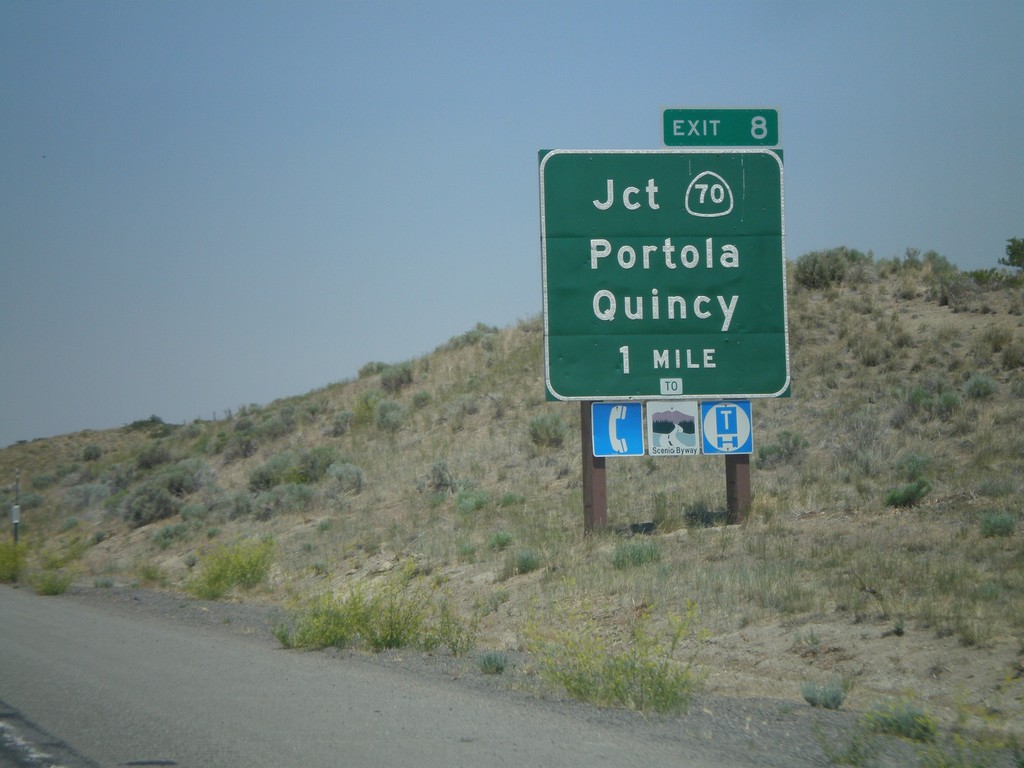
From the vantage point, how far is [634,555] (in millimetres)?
16438

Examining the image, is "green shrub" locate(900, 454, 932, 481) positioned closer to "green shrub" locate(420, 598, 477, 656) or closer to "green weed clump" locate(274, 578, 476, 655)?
"green shrub" locate(420, 598, 477, 656)

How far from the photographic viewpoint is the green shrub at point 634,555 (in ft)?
53.5

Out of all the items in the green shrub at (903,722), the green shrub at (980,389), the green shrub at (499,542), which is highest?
the green shrub at (980,389)

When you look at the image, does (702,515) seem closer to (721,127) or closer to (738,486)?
(738,486)

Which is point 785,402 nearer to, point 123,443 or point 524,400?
point 524,400

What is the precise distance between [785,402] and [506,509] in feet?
32.2

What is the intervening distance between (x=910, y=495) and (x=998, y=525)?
302 centimetres

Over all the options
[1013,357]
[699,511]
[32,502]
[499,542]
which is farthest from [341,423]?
[1013,357]

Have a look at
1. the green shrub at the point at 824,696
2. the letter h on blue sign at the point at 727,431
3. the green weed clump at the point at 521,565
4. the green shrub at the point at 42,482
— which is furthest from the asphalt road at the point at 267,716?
the green shrub at the point at 42,482

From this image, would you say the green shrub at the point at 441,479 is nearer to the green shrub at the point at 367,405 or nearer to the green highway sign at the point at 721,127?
the green highway sign at the point at 721,127

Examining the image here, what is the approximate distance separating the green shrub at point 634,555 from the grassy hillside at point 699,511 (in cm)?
4

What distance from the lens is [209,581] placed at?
20.4 metres

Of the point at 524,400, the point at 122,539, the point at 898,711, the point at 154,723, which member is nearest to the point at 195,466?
the point at 122,539

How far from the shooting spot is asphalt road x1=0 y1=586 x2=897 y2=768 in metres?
7.29
